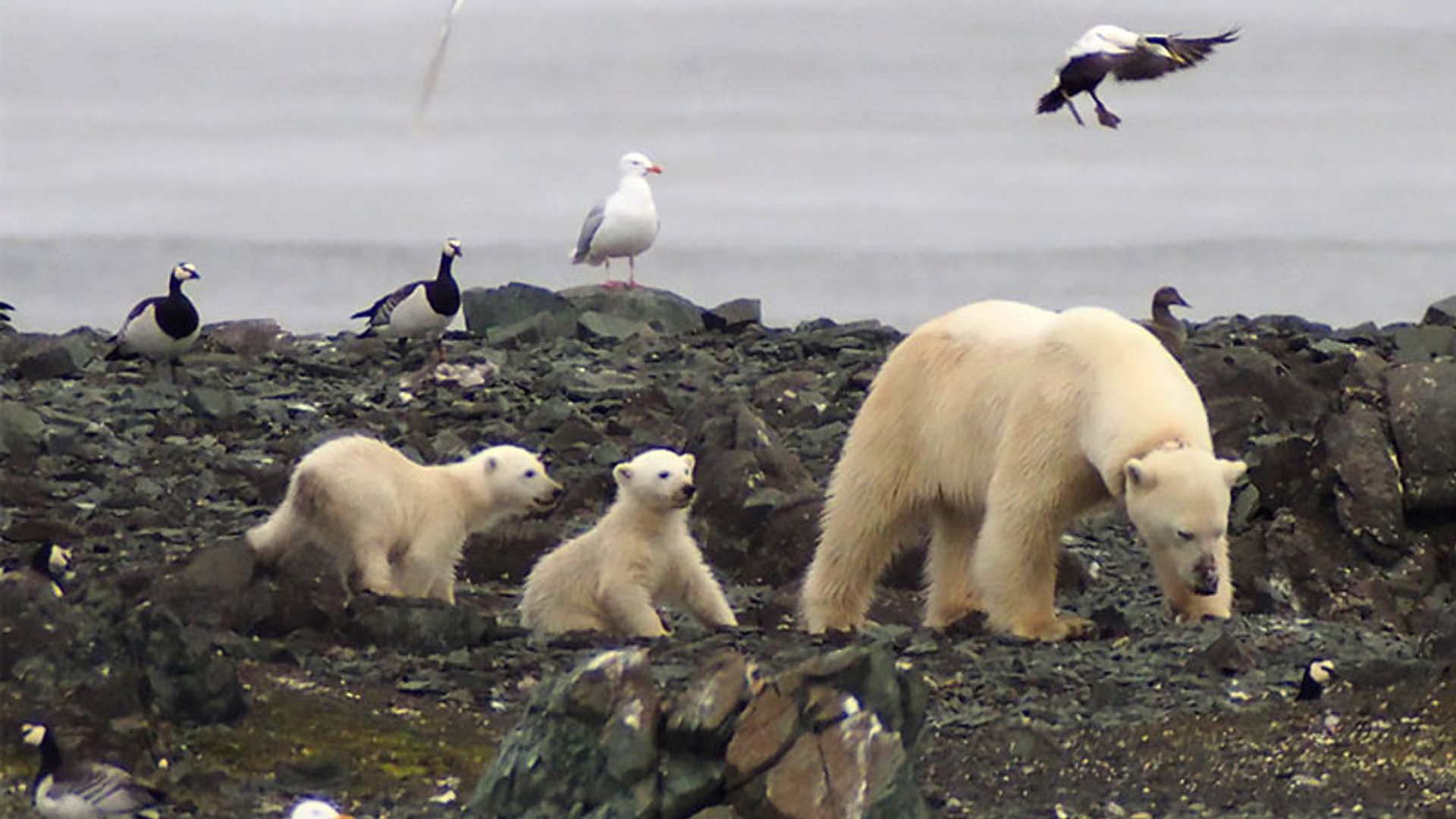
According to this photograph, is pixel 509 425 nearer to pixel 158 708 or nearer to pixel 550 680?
pixel 158 708

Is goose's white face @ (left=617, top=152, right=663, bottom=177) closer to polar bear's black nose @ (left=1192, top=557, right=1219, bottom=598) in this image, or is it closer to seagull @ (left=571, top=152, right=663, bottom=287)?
seagull @ (left=571, top=152, right=663, bottom=287)

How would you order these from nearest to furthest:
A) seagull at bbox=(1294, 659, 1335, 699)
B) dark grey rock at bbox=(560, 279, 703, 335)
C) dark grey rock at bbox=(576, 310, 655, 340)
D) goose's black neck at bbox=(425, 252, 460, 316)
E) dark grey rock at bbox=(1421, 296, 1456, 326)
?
seagull at bbox=(1294, 659, 1335, 699), dark grey rock at bbox=(1421, 296, 1456, 326), goose's black neck at bbox=(425, 252, 460, 316), dark grey rock at bbox=(576, 310, 655, 340), dark grey rock at bbox=(560, 279, 703, 335)

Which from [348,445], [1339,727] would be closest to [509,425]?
[348,445]

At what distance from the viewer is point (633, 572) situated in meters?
10.7

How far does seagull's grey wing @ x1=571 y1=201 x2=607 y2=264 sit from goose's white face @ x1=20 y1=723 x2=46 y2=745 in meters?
12.8

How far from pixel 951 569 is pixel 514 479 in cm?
185

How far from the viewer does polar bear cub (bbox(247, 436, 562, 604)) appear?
10992 millimetres

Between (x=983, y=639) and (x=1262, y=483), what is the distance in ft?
8.96

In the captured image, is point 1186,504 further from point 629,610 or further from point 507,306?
point 507,306

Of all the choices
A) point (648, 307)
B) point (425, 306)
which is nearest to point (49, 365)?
point (425, 306)

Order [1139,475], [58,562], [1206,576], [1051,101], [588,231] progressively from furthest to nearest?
[588,231] < [1051,101] < [58,562] < [1206,576] < [1139,475]

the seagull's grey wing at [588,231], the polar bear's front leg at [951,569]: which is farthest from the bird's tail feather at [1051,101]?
the seagull's grey wing at [588,231]

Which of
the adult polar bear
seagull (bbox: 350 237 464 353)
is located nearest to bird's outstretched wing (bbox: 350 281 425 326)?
seagull (bbox: 350 237 464 353)

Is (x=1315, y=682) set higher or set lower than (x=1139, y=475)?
lower
